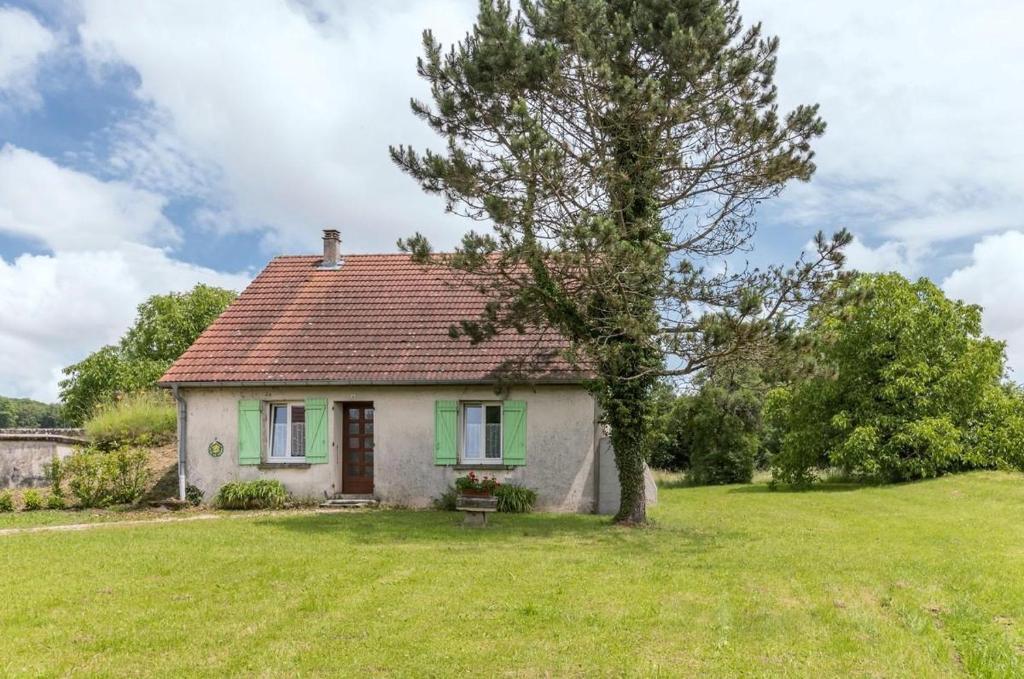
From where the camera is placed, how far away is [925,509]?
633 inches

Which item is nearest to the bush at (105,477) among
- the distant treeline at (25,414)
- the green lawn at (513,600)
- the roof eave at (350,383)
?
the roof eave at (350,383)

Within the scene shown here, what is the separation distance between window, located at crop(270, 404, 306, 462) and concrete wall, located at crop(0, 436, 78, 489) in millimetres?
6062

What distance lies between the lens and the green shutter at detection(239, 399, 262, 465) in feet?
55.4

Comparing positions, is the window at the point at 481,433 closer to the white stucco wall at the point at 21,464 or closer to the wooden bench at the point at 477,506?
the wooden bench at the point at 477,506

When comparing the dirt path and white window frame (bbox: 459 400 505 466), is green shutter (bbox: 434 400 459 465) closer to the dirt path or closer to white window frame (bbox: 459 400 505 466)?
white window frame (bbox: 459 400 505 466)

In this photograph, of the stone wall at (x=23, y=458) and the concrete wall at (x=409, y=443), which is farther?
the stone wall at (x=23, y=458)

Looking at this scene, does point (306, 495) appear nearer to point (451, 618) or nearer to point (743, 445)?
point (451, 618)

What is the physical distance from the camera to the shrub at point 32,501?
53.3 ft

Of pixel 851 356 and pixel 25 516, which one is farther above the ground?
pixel 851 356

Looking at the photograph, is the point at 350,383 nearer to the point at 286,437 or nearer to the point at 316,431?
the point at 316,431

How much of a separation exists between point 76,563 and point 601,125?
9412 mm

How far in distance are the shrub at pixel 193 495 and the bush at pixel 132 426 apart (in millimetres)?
A: 4707

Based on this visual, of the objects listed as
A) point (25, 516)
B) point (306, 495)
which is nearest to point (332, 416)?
point (306, 495)

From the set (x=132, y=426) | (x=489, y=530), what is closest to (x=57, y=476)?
(x=132, y=426)
